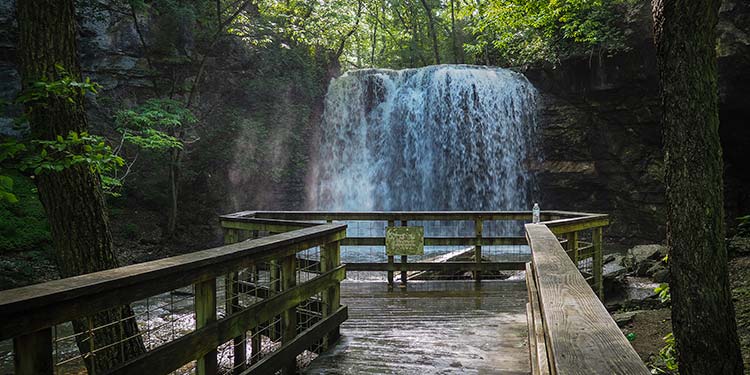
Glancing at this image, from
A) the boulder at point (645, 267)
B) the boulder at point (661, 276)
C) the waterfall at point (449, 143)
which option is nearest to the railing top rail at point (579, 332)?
the boulder at point (661, 276)

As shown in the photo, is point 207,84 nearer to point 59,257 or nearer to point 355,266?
point 355,266

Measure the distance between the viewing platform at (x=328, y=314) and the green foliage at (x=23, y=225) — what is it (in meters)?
4.96

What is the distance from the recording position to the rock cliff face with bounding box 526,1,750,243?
1432 cm

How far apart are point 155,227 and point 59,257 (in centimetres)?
1198

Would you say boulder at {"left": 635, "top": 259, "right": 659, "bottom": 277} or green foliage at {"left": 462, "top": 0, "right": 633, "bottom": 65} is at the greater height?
green foliage at {"left": 462, "top": 0, "right": 633, "bottom": 65}

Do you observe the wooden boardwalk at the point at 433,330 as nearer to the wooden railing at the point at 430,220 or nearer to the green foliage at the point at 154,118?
the wooden railing at the point at 430,220

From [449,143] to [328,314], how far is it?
1344 centimetres

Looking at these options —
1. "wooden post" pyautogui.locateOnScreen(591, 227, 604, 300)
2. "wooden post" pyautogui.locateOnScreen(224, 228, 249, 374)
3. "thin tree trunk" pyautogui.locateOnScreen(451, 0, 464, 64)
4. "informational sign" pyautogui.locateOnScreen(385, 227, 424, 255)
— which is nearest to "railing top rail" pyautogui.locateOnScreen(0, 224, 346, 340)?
"wooden post" pyautogui.locateOnScreen(224, 228, 249, 374)

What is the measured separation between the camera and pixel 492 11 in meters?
12.5

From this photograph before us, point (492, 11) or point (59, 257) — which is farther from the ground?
point (492, 11)

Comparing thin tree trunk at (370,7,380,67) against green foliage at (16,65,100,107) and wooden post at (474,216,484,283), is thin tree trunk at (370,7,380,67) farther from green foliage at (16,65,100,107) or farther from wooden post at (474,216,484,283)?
green foliage at (16,65,100,107)

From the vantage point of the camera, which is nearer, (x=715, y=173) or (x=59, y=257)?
(x=715, y=173)

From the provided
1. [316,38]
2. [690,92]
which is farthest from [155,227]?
[690,92]

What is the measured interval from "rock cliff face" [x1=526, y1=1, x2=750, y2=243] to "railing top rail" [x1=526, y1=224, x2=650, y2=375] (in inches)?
540
